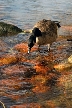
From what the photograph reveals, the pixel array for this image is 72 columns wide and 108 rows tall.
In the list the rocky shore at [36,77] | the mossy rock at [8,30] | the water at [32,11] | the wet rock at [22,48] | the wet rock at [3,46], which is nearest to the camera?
the rocky shore at [36,77]

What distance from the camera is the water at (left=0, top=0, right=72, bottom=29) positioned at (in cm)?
1725

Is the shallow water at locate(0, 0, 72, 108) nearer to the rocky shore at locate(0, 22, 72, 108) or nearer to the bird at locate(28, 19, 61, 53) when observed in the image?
the rocky shore at locate(0, 22, 72, 108)

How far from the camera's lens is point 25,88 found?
792cm

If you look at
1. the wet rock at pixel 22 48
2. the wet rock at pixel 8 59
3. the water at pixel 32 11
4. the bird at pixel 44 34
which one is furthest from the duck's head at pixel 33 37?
the water at pixel 32 11

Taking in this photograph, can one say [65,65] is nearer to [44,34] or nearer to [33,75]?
[33,75]

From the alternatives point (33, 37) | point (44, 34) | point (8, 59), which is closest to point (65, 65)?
point (33, 37)

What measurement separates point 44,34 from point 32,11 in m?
8.66

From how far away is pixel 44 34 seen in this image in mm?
11305

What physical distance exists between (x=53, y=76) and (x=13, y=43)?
4.14 meters

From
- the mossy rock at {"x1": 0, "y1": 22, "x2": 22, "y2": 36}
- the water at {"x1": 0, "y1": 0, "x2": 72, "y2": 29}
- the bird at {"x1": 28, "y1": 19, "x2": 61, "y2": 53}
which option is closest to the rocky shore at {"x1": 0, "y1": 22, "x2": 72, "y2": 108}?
the bird at {"x1": 28, "y1": 19, "x2": 61, "y2": 53}

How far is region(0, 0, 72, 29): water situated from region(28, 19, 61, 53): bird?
3.94m

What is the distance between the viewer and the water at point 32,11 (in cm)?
1725

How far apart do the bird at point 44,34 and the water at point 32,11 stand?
12.9ft

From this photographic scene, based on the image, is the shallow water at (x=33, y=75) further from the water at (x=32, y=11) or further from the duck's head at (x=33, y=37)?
the water at (x=32, y=11)
